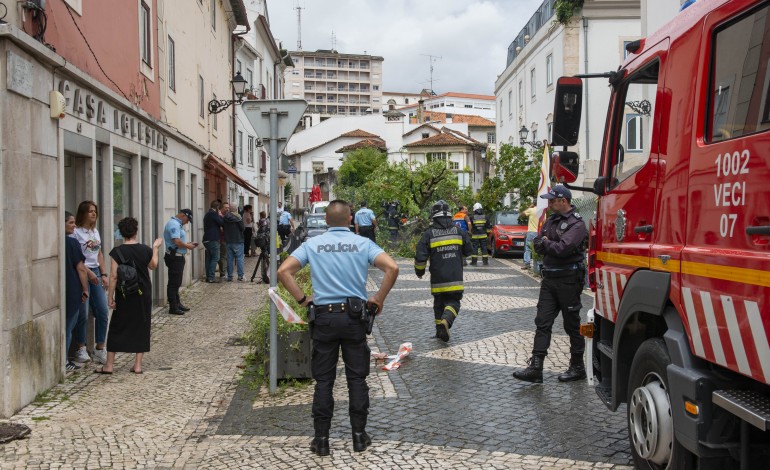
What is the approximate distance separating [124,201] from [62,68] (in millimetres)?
4258

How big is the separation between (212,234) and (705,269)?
49.2 ft

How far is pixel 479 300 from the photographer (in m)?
13.9

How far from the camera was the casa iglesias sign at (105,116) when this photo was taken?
27.4 ft

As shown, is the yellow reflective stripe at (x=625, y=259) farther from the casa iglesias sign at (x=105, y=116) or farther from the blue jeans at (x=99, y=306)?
the blue jeans at (x=99, y=306)

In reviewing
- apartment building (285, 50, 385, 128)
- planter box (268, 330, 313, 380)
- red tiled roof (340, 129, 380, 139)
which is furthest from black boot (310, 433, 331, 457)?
apartment building (285, 50, 385, 128)

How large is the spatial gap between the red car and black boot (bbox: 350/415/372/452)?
752 inches

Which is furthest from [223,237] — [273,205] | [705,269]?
[705,269]

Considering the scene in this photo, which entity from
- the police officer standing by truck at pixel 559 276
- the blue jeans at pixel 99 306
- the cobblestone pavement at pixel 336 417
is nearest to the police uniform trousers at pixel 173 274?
→ the cobblestone pavement at pixel 336 417

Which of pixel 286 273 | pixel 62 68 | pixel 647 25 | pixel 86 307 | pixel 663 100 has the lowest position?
pixel 86 307

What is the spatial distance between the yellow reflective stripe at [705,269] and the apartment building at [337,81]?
121373 mm

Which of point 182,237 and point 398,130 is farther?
point 398,130

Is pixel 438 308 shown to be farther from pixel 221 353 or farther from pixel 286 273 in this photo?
pixel 286 273

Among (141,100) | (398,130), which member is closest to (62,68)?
(141,100)

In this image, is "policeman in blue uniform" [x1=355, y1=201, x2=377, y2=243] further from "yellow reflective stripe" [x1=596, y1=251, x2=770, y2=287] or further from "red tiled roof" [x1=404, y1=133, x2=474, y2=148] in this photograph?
"red tiled roof" [x1=404, y1=133, x2=474, y2=148]
